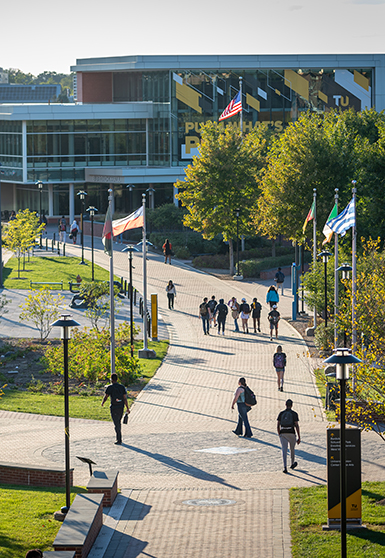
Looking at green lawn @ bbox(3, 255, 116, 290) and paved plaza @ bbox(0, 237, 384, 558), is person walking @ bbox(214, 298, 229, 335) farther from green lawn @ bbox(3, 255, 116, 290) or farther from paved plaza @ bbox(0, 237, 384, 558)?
green lawn @ bbox(3, 255, 116, 290)

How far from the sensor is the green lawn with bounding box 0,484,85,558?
10367mm

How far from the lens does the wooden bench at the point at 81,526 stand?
1010cm

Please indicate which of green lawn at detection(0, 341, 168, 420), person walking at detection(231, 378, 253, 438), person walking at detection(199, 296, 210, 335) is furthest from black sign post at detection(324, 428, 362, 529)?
person walking at detection(199, 296, 210, 335)

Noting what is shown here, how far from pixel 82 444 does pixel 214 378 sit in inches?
288

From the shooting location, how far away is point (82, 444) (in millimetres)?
16469

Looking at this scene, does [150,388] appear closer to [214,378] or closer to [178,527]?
[214,378]

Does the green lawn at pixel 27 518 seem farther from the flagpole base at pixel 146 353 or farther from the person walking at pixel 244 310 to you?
the person walking at pixel 244 310

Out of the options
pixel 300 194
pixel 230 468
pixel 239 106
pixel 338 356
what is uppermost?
pixel 239 106

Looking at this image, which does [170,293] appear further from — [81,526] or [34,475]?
[81,526]

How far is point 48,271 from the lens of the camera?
41969mm

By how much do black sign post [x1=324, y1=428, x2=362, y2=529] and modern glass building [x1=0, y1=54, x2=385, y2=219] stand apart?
5046 cm

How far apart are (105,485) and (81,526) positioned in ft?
5.99

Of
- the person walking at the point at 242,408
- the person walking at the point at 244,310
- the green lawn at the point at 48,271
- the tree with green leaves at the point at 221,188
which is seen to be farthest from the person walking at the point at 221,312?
the tree with green leaves at the point at 221,188

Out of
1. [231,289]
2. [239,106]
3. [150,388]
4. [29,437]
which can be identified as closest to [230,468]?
[29,437]
